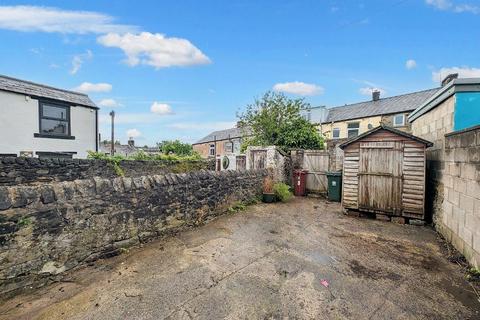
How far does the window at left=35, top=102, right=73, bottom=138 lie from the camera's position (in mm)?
12520

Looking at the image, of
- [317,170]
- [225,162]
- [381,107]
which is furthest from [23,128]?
[381,107]

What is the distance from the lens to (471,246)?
3.90 meters

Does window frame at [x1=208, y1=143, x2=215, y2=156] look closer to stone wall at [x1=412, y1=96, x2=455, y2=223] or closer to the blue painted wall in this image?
stone wall at [x1=412, y1=96, x2=455, y2=223]

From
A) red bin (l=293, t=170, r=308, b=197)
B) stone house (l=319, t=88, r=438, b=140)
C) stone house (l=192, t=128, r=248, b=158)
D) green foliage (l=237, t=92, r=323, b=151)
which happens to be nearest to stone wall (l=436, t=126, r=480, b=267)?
red bin (l=293, t=170, r=308, b=197)

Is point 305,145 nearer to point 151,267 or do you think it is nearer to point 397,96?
point 151,267

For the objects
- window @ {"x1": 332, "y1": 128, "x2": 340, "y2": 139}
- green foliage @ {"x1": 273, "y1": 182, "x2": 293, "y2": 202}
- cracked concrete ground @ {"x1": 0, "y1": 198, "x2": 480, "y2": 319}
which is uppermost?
window @ {"x1": 332, "y1": 128, "x2": 340, "y2": 139}

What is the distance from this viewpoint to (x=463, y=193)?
172 inches

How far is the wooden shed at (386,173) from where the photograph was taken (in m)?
6.43

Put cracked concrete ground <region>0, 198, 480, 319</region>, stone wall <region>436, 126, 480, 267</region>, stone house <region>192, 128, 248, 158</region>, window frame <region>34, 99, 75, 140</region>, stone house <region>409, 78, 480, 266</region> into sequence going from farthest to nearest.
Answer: stone house <region>192, 128, 248, 158</region> → window frame <region>34, 99, 75, 140</region> → stone house <region>409, 78, 480, 266</region> → stone wall <region>436, 126, 480, 267</region> → cracked concrete ground <region>0, 198, 480, 319</region>

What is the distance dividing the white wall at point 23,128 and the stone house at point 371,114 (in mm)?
18135

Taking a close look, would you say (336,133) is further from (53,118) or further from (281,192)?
(53,118)

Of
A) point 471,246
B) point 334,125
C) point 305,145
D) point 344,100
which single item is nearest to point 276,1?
point 305,145

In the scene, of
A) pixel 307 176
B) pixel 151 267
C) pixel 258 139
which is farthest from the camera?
pixel 258 139

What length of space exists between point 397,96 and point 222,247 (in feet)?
85.9
